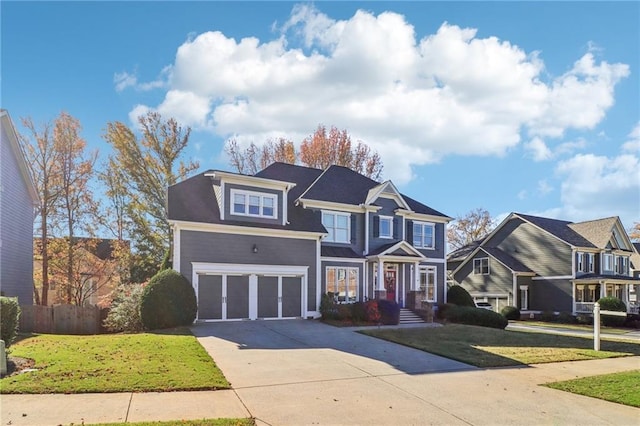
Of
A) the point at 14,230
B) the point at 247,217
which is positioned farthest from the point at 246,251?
the point at 14,230

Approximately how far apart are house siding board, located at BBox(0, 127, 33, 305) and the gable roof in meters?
0.09

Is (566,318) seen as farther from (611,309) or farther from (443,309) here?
(443,309)

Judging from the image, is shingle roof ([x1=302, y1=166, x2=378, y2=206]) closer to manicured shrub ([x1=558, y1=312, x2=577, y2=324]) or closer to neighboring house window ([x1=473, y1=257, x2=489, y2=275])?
neighboring house window ([x1=473, y1=257, x2=489, y2=275])

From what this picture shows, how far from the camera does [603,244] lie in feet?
116

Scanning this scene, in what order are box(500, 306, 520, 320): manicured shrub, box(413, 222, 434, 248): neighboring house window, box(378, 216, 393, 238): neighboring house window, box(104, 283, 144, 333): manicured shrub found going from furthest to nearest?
box(500, 306, 520, 320): manicured shrub < box(413, 222, 434, 248): neighboring house window < box(378, 216, 393, 238): neighboring house window < box(104, 283, 144, 333): manicured shrub

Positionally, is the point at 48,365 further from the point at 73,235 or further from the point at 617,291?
the point at 617,291

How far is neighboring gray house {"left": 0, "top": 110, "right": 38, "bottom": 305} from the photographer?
1959 cm

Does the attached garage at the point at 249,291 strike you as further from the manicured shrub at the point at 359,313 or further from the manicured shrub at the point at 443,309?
the manicured shrub at the point at 443,309

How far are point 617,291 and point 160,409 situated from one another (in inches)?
1586

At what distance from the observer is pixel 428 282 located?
27531mm

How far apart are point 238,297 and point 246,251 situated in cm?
202

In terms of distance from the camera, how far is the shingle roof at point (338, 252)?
23.2 meters

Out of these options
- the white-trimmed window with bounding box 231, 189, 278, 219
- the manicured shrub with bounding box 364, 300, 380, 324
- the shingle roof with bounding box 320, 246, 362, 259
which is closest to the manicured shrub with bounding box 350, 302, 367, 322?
the manicured shrub with bounding box 364, 300, 380, 324

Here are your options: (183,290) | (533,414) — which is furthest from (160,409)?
(183,290)
